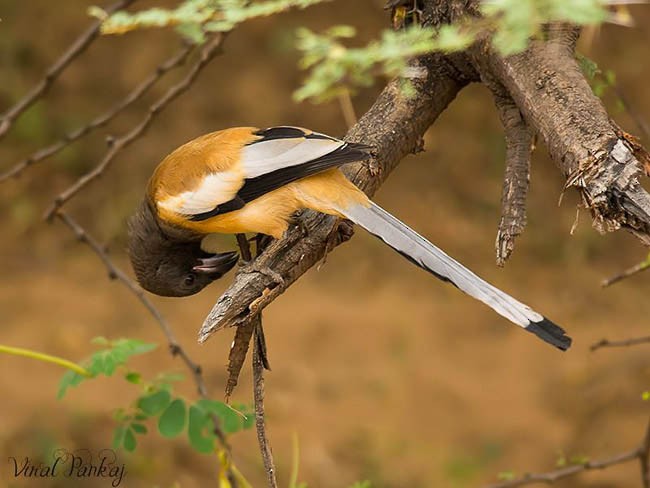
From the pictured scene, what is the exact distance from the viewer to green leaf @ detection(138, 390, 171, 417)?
3.08m

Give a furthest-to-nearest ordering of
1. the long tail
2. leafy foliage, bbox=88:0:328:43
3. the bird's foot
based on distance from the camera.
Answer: the bird's foot < the long tail < leafy foliage, bbox=88:0:328:43

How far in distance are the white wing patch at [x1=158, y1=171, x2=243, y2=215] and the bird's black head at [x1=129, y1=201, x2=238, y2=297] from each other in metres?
0.22

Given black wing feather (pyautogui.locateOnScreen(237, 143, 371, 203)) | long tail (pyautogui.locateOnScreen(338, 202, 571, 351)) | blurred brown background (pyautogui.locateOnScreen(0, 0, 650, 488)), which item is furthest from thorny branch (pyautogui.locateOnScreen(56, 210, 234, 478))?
blurred brown background (pyautogui.locateOnScreen(0, 0, 650, 488))

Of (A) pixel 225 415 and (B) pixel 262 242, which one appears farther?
(A) pixel 225 415

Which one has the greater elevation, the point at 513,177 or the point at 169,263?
the point at 513,177

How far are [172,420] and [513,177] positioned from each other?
4.22 feet

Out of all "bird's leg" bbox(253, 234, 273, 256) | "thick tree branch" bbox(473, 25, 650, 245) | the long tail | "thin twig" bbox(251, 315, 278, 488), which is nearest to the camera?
"thick tree branch" bbox(473, 25, 650, 245)

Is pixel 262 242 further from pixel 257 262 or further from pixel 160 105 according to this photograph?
pixel 160 105

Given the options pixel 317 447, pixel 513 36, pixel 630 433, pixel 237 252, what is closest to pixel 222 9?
pixel 513 36

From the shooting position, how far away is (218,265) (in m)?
3.22

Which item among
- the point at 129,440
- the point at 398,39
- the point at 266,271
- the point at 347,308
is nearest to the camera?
the point at 398,39

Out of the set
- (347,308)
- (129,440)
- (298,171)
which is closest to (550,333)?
(298,171)

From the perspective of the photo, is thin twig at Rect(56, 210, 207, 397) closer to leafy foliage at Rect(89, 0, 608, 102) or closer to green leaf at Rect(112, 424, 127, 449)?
green leaf at Rect(112, 424, 127, 449)

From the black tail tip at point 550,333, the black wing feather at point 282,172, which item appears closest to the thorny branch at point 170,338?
the black wing feather at point 282,172
